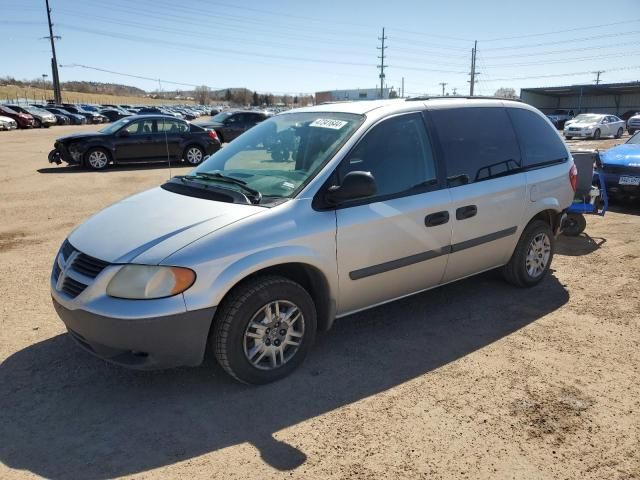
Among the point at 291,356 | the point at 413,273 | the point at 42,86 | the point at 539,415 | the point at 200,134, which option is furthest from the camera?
the point at 42,86

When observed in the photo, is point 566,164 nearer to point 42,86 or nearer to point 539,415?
point 539,415

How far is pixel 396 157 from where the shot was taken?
12.5ft

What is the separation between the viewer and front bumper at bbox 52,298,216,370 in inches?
113

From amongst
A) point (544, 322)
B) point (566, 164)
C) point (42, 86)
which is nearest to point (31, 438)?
point (544, 322)

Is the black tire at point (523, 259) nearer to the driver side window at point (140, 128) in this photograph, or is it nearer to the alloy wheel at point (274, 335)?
the alloy wheel at point (274, 335)

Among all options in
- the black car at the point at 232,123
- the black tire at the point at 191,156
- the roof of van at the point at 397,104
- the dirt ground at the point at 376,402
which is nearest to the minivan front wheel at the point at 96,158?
the black tire at the point at 191,156

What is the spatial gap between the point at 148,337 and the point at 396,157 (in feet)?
7.03

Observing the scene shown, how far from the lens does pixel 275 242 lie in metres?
3.15

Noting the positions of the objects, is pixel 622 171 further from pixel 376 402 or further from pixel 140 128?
pixel 140 128

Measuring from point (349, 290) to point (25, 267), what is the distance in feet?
13.0

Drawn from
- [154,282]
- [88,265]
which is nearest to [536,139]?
[154,282]

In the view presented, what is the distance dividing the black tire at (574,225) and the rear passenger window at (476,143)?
2.86 m

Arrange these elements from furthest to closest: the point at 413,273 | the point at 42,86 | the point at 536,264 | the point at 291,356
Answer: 1. the point at 42,86
2. the point at 536,264
3. the point at 413,273
4. the point at 291,356

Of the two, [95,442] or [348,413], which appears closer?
[95,442]
